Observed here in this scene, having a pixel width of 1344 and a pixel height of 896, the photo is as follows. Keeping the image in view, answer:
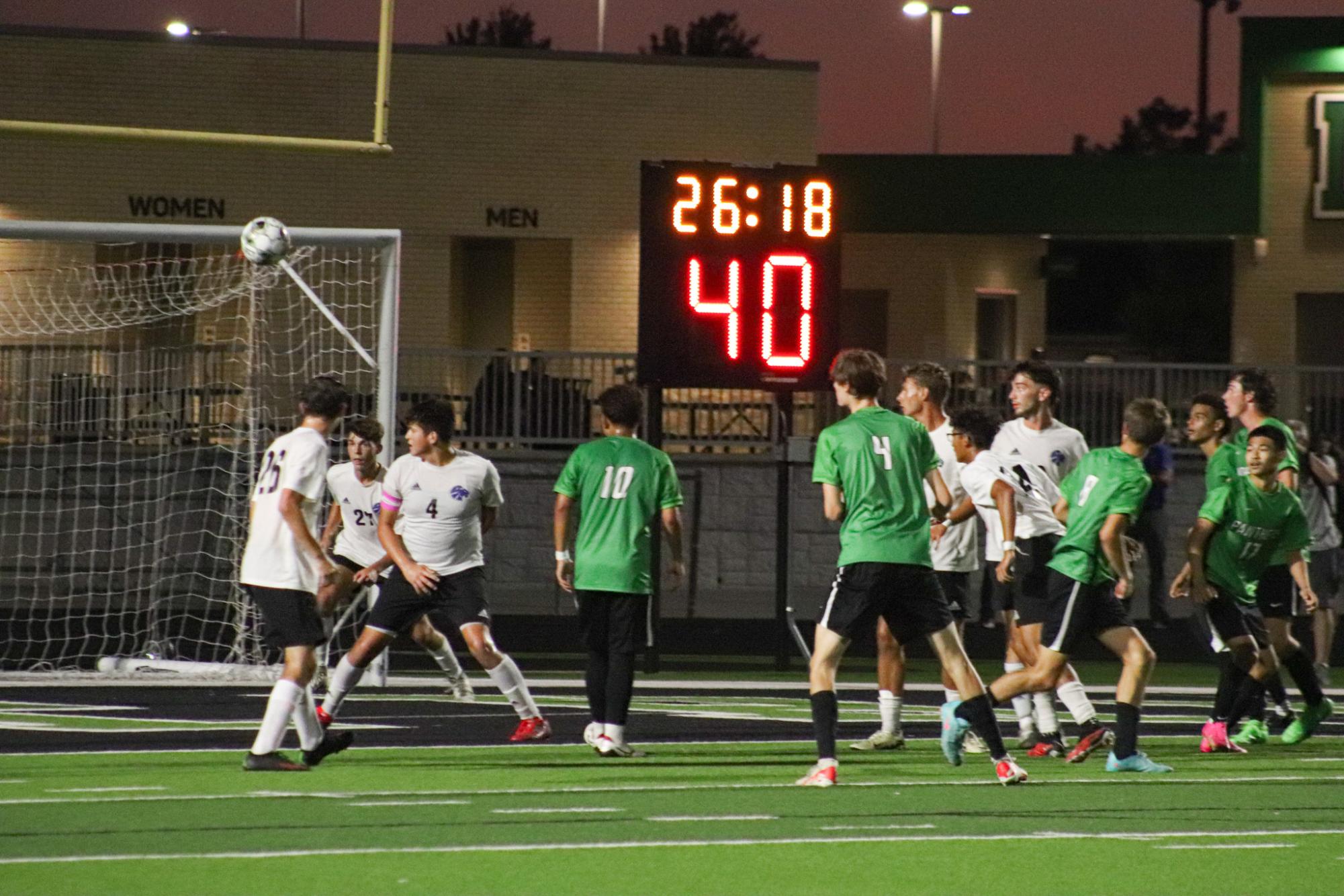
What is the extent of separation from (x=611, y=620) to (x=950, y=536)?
212cm

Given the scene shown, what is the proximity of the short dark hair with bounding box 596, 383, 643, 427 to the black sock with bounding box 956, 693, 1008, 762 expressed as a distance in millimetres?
2574

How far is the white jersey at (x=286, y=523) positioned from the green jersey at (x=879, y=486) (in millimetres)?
2350

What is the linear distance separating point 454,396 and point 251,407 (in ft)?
29.2

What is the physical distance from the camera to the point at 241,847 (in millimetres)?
7574

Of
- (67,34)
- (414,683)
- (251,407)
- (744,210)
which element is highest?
(67,34)

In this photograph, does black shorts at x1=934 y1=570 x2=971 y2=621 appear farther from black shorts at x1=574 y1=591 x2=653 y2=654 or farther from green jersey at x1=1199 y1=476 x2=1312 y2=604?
black shorts at x1=574 y1=591 x2=653 y2=654

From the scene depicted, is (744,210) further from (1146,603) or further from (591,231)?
(591,231)

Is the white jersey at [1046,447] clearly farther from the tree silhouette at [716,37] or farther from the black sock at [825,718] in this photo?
the tree silhouette at [716,37]

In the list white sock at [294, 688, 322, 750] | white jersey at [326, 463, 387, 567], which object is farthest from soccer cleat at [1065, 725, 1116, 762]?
white jersey at [326, 463, 387, 567]

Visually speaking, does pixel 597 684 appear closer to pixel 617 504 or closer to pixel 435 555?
pixel 617 504

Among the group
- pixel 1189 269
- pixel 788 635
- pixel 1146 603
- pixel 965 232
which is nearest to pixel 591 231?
pixel 965 232

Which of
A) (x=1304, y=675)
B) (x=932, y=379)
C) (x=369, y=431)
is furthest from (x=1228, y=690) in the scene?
(x=369, y=431)

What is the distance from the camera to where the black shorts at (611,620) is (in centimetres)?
1076

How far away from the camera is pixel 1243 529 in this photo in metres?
11.5
